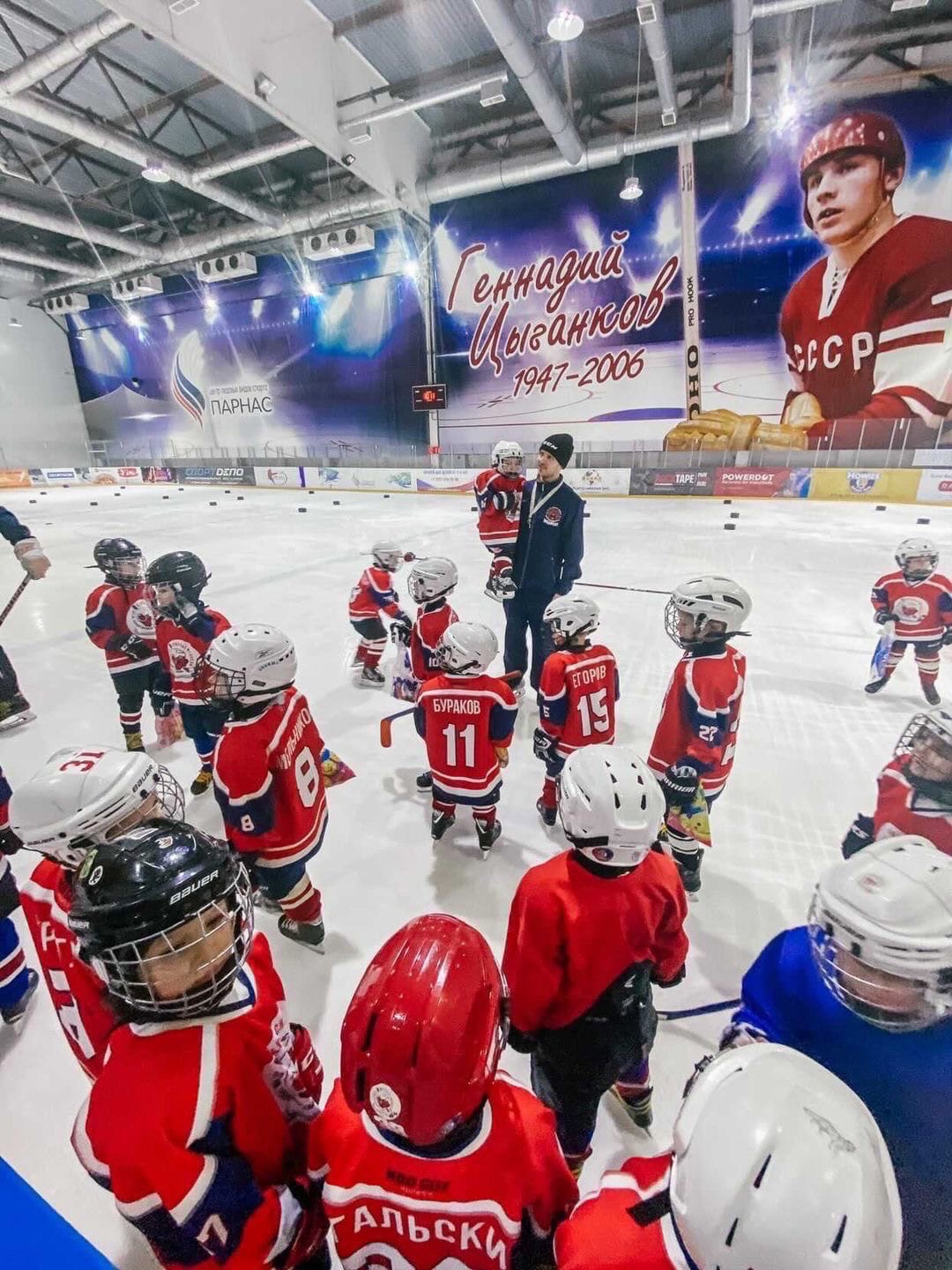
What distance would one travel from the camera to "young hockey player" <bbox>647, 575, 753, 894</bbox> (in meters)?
2.15

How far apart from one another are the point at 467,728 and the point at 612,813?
4.24 ft

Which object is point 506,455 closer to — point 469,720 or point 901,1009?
point 469,720

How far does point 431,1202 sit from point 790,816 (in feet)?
8.88

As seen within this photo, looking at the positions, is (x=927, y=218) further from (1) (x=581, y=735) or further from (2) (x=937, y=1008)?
(2) (x=937, y=1008)

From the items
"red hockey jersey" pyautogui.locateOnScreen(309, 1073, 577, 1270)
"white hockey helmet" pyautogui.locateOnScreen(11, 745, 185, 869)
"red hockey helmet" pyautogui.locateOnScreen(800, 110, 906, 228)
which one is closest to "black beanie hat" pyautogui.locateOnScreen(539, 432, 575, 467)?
"white hockey helmet" pyautogui.locateOnScreen(11, 745, 185, 869)

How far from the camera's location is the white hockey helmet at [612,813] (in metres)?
1.26

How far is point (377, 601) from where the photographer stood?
14.3ft

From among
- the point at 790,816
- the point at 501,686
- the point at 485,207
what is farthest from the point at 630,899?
the point at 485,207

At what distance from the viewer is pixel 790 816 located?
9.48ft

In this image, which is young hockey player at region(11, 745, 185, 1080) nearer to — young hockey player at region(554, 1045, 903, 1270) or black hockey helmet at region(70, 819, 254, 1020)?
black hockey helmet at region(70, 819, 254, 1020)

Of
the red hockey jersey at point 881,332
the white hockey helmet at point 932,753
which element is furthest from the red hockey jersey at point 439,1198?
the red hockey jersey at point 881,332

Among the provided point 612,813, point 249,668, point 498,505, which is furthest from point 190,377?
point 612,813

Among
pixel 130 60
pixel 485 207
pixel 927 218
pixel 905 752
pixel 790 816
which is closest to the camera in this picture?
pixel 905 752

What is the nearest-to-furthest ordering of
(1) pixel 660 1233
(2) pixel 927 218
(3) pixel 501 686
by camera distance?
1. (1) pixel 660 1233
2. (3) pixel 501 686
3. (2) pixel 927 218
